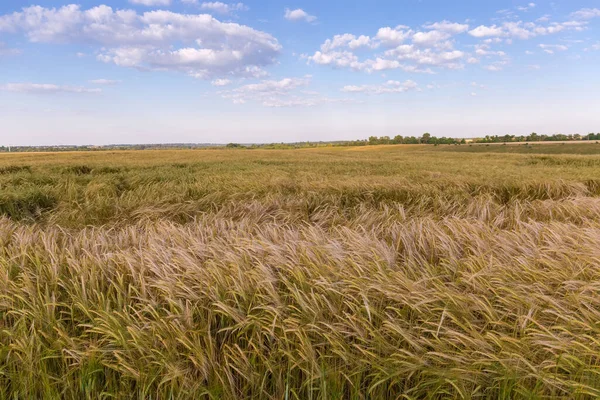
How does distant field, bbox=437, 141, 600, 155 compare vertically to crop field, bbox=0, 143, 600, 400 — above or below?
above

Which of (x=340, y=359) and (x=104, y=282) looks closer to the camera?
(x=340, y=359)

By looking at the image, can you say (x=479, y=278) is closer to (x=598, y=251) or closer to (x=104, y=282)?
(x=598, y=251)

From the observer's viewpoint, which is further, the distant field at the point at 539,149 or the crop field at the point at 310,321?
the distant field at the point at 539,149

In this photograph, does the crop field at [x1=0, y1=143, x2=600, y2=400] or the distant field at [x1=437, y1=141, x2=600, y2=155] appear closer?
the crop field at [x1=0, y1=143, x2=600, y2=400]

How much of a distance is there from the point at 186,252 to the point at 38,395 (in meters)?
1.08

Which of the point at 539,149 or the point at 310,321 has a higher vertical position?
the point at 539,149

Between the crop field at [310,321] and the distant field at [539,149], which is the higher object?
the distant field at [539,149]

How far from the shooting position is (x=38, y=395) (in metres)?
1.53

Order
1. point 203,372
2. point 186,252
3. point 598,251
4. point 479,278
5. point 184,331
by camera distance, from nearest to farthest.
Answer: point 203,372 < point 184,331 < point 479,278 < point 598,251 < point 186,252

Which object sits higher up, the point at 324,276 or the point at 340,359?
the point at 324,276

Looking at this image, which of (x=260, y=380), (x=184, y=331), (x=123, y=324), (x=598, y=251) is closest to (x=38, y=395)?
(x=123, y=324)

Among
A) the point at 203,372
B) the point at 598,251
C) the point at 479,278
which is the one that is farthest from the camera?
the point at 598,251

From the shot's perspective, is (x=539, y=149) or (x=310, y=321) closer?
(x=310, y=321)

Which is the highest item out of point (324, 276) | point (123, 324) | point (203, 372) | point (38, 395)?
point (324, 276)
